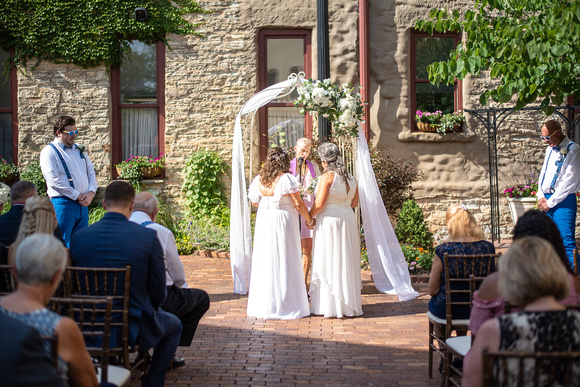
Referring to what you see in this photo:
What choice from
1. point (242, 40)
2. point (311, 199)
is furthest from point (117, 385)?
point (242, 40)

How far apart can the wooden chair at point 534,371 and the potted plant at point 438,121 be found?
369 inches

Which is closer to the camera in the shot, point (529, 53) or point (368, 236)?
point (529, 53)

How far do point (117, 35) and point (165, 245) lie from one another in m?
8.14

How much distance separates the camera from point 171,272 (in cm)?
486

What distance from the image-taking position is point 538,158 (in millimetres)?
11844

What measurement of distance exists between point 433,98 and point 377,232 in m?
5.14

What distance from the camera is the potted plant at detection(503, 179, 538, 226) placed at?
35.8 ft

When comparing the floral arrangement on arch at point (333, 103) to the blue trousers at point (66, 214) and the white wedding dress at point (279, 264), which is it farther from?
the blue trousers at point (66, 214)

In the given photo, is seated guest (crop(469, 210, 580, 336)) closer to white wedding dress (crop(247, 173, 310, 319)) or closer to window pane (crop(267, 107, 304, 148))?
white wedding dress (crop(247, 173, 310, 319))

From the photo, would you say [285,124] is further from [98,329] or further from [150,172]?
[98,329]

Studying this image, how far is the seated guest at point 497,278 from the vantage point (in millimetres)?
3334

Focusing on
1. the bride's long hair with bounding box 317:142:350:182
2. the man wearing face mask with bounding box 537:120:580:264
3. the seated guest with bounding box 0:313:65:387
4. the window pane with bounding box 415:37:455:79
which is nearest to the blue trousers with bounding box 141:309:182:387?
the seated guest with bounding box 0:313:65:387

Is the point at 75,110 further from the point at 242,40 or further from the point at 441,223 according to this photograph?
the point at 441,223

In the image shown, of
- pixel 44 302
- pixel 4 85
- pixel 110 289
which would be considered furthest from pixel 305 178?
pixel 4 85
